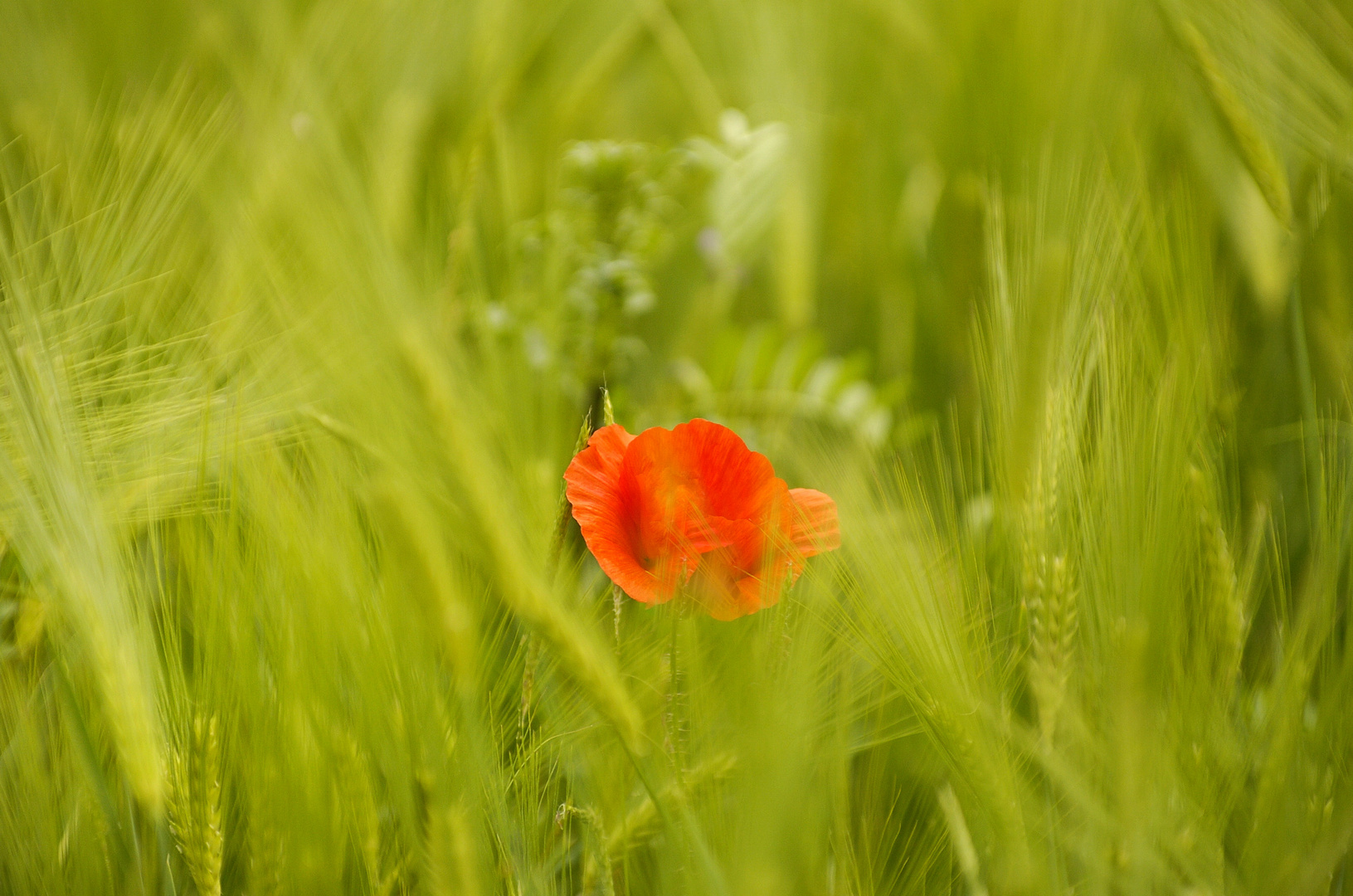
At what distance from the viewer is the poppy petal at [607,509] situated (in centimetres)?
40

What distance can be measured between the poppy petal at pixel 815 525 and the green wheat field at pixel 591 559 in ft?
0.04

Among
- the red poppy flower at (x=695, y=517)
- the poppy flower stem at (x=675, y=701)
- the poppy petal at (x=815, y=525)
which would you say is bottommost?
the poppy flower stem at (x=675, y=701)

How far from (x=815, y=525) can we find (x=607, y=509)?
0.10 meters

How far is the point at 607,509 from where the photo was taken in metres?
0.43

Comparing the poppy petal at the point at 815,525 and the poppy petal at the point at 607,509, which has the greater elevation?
the poppy petal at the point at 607,509

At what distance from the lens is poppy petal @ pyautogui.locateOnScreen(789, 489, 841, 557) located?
16.3 inches

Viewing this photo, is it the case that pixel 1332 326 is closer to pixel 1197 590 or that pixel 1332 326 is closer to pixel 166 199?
pixel 1197 590

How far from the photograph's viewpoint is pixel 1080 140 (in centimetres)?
67

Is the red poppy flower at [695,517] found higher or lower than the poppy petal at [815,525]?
higher

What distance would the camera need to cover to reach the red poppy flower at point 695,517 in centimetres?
39

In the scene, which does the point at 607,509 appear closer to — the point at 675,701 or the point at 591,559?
the point at 675,701

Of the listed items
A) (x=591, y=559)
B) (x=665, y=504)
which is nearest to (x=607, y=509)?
(x=665, y=504)

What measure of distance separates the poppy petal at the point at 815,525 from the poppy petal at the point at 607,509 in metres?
0.07

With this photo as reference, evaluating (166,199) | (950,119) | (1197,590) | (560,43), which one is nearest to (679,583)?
(1197,590)
